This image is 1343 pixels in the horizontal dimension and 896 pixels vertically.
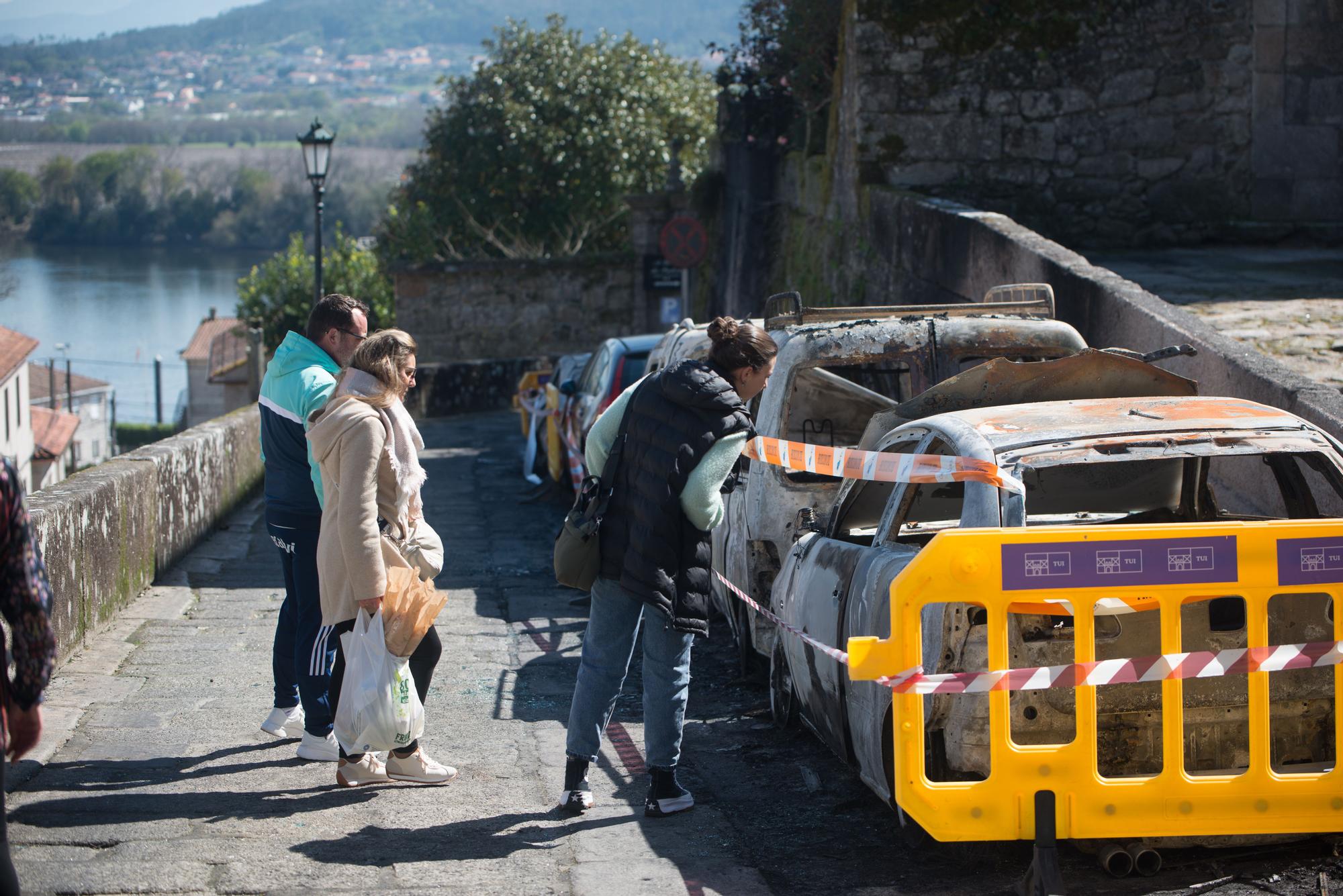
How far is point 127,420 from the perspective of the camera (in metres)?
104

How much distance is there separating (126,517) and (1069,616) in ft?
18.6

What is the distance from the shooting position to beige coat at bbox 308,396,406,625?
16.3 feet

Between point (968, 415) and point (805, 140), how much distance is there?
528 inches

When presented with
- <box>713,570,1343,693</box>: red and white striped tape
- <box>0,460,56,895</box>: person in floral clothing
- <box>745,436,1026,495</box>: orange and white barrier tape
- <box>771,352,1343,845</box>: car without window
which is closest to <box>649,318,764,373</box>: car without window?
<box>745,436,1026,495</box>: orange and white barrier tape

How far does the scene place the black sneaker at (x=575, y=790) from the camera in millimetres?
5090

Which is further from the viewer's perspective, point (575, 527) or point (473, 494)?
point (473, 494)

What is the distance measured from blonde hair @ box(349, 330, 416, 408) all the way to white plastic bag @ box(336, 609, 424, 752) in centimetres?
80

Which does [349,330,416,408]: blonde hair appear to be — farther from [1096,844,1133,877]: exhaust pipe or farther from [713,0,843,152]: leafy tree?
[713,0,843,152]: leafy tree

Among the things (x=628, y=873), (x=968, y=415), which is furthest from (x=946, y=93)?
(x=628, y=873)

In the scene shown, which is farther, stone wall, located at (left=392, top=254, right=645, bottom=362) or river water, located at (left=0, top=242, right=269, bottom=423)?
river water, located at (left=0, top=242, right=269, bottom=423)

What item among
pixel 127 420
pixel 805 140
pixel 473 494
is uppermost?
pixel 805 140

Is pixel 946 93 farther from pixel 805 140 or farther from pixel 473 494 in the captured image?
pixel 473 494

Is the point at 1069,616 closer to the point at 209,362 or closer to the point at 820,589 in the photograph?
the point at 820,589

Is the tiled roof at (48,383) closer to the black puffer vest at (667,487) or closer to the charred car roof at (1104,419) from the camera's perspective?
the black puffer vest at (667,487)
